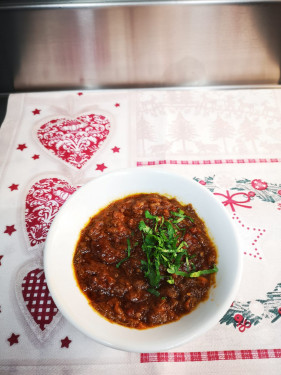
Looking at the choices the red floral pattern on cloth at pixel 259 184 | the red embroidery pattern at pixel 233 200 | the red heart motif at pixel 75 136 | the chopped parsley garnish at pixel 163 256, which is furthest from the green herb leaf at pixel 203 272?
the red heart motif at pixel 75 136

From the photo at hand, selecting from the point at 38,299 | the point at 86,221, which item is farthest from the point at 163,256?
the point at 38,299

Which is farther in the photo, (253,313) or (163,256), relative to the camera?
(253,313)

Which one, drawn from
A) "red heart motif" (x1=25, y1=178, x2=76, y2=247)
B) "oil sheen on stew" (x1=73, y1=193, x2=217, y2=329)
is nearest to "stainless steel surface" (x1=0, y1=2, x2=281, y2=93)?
"red heart motif" (x1=25, y1=178, x2=76, y2=247)

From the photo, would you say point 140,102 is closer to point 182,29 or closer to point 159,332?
point 182,29

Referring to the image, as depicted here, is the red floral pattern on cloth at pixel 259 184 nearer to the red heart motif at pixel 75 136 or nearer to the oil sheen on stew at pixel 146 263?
the oil sheen on stew at pixel 146 263

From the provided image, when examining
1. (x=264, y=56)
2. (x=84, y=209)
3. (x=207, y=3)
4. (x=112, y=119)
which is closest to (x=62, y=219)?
(x=84, y=209)

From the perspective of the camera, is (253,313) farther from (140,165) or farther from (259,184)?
(140,165)

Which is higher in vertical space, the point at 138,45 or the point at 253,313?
the point at 138,45
